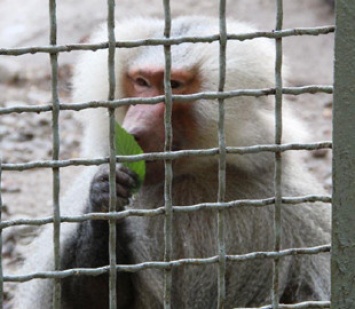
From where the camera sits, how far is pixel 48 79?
22.2 feet

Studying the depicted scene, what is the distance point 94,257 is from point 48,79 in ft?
14.0

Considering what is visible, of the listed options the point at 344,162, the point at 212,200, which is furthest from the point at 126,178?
the point at 344,162

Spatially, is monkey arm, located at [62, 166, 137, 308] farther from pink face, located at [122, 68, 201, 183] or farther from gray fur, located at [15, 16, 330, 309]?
pink face, located at [122, 68, 201, 183]

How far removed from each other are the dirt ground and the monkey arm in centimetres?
98

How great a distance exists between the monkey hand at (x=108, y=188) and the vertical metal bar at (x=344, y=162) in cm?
79

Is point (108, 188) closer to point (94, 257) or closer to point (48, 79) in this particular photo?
point (94, 257)

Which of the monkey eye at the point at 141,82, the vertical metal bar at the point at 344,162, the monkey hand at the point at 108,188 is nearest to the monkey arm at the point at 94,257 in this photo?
the monkey hand at the point at 108,188

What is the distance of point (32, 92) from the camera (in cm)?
645

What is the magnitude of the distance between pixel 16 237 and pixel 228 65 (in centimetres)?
166

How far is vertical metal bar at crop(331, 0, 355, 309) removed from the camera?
69.1 inches

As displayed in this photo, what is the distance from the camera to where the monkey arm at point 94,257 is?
261 centimetres

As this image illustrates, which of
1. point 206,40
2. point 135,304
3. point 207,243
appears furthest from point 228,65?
point 206,40

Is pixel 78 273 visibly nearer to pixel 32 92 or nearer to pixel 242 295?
pixel 242 295

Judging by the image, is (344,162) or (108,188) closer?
(344,162)
